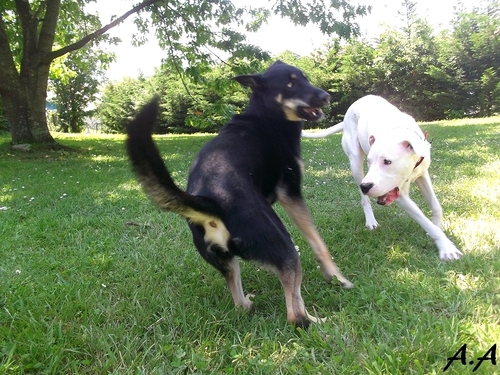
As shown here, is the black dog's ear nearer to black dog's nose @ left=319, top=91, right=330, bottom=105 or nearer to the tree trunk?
black dog's nose @ left=319, top=91, right=330, bottom=105

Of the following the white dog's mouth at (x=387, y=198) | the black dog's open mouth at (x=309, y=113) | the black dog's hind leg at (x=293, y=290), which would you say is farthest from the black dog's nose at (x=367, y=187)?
the black dog's hind leg at (x=293, y=290)

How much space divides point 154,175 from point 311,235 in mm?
1376

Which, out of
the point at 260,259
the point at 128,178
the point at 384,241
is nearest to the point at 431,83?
the point at 128,178

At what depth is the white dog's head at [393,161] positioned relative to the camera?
3.19 metres

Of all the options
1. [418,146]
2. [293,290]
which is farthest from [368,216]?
[293,290]

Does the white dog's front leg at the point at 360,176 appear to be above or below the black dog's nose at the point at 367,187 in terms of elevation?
below

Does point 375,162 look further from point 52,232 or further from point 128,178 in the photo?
point 128,178

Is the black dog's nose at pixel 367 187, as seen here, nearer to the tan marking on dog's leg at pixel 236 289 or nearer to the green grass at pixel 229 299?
the green grass at pixel 229 299

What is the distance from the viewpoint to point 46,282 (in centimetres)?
299

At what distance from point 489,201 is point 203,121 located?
27.9 ft

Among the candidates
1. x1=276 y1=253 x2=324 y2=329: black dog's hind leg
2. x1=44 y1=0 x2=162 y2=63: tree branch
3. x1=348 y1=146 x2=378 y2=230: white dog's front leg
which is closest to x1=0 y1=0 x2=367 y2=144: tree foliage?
x1=44 y1=0 x2=162 y2=63: tree branch

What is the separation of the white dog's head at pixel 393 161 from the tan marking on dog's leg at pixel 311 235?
0.64 m

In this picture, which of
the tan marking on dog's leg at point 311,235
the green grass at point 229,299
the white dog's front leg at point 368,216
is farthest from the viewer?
the white dog's front leg at point 368,216

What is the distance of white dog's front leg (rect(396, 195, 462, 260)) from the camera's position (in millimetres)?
3081
